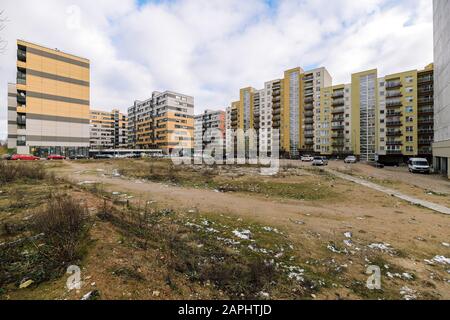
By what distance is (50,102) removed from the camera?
47000mm

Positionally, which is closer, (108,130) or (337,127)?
(337,127)

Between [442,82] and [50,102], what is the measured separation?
75.2m

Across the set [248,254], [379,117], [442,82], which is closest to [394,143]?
[379,117]

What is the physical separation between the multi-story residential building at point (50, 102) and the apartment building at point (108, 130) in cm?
5791

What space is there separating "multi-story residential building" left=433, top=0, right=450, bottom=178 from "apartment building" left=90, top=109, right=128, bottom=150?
402 feet

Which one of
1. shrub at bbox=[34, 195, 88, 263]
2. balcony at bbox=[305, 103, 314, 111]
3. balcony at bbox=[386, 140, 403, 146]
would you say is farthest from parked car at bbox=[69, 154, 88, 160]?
balcony at bbox=[386, 140, 403, 146]

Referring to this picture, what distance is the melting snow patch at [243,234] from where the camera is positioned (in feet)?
21.2

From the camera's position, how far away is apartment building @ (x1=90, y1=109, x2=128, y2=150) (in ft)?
364

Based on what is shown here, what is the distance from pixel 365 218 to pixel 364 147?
61745 millimetres

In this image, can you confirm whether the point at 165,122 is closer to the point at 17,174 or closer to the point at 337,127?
the point at 337,127

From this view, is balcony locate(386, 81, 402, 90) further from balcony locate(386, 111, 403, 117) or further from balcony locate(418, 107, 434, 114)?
balcony locate(418, 107, 434, 114)

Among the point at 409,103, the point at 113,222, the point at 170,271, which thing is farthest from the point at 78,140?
the point at 409,103

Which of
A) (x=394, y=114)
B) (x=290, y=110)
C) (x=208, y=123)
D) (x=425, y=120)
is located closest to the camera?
(x=425, y=120)

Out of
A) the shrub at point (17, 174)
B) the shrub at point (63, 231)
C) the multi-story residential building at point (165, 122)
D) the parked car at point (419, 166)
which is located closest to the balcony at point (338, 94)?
the parked car at point (419, 166)
